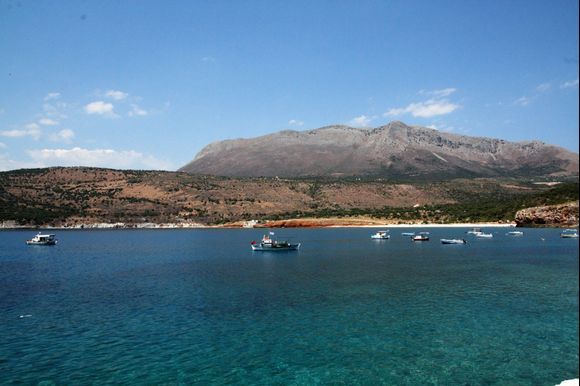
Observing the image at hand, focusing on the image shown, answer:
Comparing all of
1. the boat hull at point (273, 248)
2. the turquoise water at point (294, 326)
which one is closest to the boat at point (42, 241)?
the turquoise water at point (294, 326)

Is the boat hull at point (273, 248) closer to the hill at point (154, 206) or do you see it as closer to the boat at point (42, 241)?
the boat at point (42, 241)

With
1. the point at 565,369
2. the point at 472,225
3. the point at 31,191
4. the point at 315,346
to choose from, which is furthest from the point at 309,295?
the point at 31,191

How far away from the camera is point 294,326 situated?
29.1m

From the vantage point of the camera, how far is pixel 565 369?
70.1 feet

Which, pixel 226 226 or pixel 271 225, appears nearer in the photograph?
pixel 271 225

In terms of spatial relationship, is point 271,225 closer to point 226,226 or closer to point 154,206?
point 226,226

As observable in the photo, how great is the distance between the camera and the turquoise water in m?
21.3

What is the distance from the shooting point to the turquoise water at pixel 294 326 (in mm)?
21344

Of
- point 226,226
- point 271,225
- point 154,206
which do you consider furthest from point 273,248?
point 154,206

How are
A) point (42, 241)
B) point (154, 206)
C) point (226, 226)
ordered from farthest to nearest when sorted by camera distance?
1. point (154, 206)
2. point (226, 226)
3. point (42, 241)

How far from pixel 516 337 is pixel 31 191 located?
184 m

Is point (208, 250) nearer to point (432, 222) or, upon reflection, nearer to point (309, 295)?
point (309, 295)

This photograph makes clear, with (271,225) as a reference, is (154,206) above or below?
above

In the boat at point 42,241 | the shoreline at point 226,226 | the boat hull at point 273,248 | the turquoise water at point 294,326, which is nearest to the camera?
the turquoise water at point 294,326
